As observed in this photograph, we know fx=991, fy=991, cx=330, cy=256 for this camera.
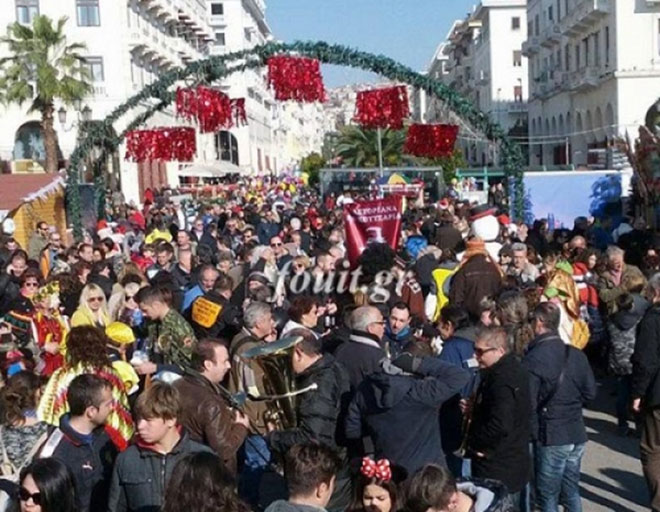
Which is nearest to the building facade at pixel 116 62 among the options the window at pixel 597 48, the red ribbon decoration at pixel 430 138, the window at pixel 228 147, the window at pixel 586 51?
the window at pixel 228 147

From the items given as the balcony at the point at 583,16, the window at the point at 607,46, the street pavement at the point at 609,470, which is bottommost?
the street pavement at the point at 609,470

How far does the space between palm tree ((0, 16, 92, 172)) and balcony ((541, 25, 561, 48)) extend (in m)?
25.7

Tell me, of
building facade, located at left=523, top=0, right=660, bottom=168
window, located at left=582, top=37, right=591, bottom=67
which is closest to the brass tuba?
building facade, located at left=523, top=0, right=660, bottom=168

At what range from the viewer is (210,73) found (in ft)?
55.9

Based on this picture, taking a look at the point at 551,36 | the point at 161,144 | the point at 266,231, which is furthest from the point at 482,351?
the point at 551,36

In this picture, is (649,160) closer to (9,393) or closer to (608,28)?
(9,393)

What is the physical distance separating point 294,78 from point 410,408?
10710 millimetres

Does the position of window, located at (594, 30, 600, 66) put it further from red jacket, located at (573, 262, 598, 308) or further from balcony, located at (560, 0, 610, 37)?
red jacket, located at (573, 262, 598, 308)

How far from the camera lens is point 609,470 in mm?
8508

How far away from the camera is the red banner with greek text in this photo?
40.5 feet

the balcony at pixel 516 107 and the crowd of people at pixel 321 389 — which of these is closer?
the crowd of people at pixel 321 389

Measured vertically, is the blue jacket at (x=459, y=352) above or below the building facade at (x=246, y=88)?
below

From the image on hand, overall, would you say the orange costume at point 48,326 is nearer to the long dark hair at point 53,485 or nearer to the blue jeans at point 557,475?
the long dark hair at point 53,485

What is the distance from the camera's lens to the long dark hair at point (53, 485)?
13.7 ft
